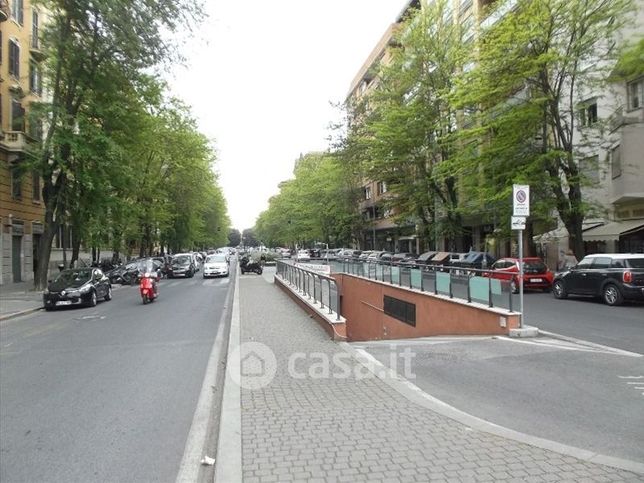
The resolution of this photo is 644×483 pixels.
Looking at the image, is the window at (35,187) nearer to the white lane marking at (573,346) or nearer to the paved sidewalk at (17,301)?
the paved sidewalk at (17,301)

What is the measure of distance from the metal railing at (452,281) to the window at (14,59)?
23.4 metres

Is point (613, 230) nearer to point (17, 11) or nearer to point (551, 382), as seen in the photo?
point (551, 382)

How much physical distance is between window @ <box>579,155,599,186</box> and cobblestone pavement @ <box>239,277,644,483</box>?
19929mm

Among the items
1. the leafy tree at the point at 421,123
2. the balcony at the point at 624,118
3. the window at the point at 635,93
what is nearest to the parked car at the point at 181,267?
the leafy tree at the point at 421,123

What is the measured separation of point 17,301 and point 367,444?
2038 centimetres

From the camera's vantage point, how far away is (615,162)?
993 inches

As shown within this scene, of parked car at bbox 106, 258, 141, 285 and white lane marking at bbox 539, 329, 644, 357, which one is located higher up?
parked car at bbox 106, 258, 141, 285

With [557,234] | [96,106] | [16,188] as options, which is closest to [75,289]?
[96,106]

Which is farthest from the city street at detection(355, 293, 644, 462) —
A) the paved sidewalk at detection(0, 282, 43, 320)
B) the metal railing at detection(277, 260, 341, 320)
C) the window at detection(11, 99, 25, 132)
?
the window at detection(11, 99, 25, 132)

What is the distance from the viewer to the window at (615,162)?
24422mm

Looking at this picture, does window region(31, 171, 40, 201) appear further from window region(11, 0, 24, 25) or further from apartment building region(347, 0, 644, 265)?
apartment building region(347, 0, 644, 265)

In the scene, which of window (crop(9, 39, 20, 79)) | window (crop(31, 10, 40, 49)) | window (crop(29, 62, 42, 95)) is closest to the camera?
window (crop(9, 39, 20, 79))

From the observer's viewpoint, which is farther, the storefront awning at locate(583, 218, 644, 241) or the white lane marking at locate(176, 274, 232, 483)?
the storefront awning at locate(583, 218, 644, 241)

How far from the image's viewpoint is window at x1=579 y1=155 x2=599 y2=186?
76.1 ft
